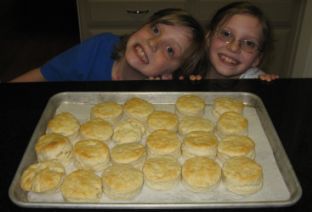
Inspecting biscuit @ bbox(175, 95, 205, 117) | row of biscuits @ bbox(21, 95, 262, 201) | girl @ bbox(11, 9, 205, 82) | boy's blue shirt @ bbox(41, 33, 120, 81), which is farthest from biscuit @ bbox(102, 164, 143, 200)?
boy's blue shirt @ bbox(41, 33, 120, 81)

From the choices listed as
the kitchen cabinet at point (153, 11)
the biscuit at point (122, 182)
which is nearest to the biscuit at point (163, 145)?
the biscuit at point (122, 182)

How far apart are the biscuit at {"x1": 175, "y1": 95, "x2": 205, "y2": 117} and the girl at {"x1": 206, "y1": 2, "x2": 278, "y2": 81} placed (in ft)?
1.57

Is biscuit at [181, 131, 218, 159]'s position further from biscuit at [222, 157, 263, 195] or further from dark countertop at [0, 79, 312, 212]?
dark countertop at [0, 79, 312, 212]

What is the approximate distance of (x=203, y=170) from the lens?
1.00m

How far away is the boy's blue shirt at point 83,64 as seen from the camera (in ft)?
5.75

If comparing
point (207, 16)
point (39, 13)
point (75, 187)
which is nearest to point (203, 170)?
point (75, 187)

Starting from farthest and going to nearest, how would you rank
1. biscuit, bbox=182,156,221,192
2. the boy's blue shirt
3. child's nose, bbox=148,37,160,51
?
the boy's blue shirt, child's nose, bbox=148,37,160,51, biscuit, bbox=182,156,221,192

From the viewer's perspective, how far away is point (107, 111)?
48.8 inches

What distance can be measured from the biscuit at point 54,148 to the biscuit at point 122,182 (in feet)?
0.46

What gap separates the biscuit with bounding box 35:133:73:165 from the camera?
1.04 metres

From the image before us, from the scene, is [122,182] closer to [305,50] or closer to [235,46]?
[235,46]

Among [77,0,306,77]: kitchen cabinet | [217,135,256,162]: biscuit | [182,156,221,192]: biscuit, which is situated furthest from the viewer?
[77,0,306,77]: kitchen cabinet

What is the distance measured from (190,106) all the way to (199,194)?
36 centimetres

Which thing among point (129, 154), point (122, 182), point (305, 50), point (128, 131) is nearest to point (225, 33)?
point (128, 131)
